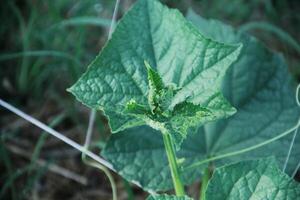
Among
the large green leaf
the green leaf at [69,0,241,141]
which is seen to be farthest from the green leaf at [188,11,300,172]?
the green leaf at [69,0,241,141]

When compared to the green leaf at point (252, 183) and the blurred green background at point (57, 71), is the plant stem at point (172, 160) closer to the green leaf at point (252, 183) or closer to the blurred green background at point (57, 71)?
the green leaf at point (252, 183)

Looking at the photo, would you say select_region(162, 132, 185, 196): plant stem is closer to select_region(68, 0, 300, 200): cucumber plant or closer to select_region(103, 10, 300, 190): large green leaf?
select_region(68, 0, 300, 200): cucumber plant

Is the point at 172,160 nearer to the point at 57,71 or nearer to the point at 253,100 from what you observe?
the point at 253,100

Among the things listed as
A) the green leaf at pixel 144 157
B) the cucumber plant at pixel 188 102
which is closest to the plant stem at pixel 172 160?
the cucumber plant at pixel 188 102

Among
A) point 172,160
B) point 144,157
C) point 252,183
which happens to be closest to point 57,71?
point 144,157

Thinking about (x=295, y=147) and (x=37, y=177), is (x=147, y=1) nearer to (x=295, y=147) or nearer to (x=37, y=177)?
(x=295, y=147)
